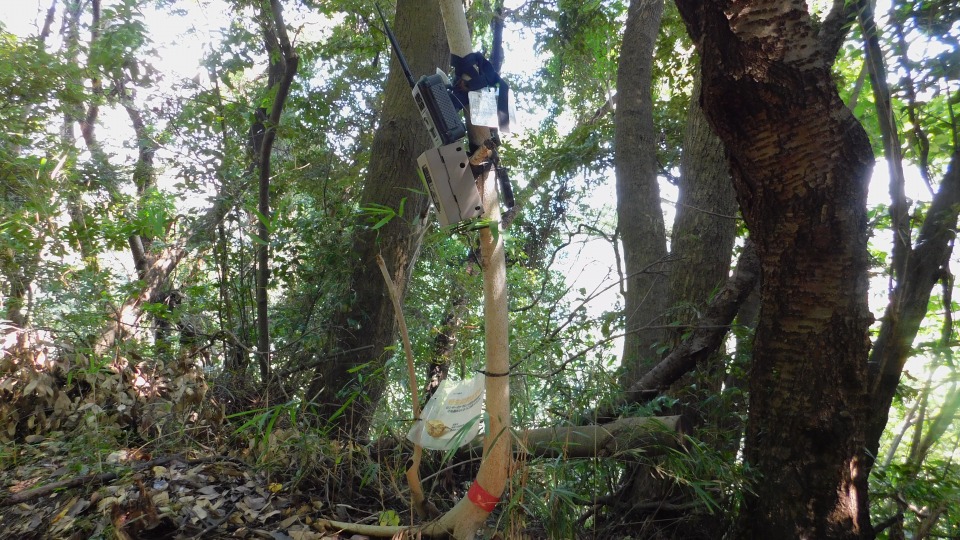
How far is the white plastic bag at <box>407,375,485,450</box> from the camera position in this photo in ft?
6.71

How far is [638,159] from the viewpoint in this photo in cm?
529

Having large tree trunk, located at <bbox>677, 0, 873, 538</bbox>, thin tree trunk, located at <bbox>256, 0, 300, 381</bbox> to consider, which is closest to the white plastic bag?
large tree trunk, located at <bbox>677, 0, 873, 538</bbox>

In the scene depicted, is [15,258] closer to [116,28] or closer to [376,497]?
[116,28]

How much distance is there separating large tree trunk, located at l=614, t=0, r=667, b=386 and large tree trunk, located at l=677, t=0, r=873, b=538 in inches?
95.5

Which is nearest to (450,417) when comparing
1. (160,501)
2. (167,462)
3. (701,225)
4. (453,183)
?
(453,183)

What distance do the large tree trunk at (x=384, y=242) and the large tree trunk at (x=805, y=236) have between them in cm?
200

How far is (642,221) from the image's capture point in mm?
5176

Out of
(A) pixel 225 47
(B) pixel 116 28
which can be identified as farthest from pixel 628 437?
(B) pixel 116 28

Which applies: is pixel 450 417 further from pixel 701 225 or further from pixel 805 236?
pixel 701 225

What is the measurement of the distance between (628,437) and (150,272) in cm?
578

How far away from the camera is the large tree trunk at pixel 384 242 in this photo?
374cm

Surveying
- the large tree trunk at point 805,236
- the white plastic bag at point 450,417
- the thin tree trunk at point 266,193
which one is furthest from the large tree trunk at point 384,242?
the large tree trunk at point 805,236

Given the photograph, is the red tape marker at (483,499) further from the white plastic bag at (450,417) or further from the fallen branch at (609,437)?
the fallen branch at (609,437)

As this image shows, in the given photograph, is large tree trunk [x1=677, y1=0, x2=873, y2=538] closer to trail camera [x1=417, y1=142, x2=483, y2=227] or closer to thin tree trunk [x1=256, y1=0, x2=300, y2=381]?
trail camera [x1=417, y1=142, x2=483, y2=227]
